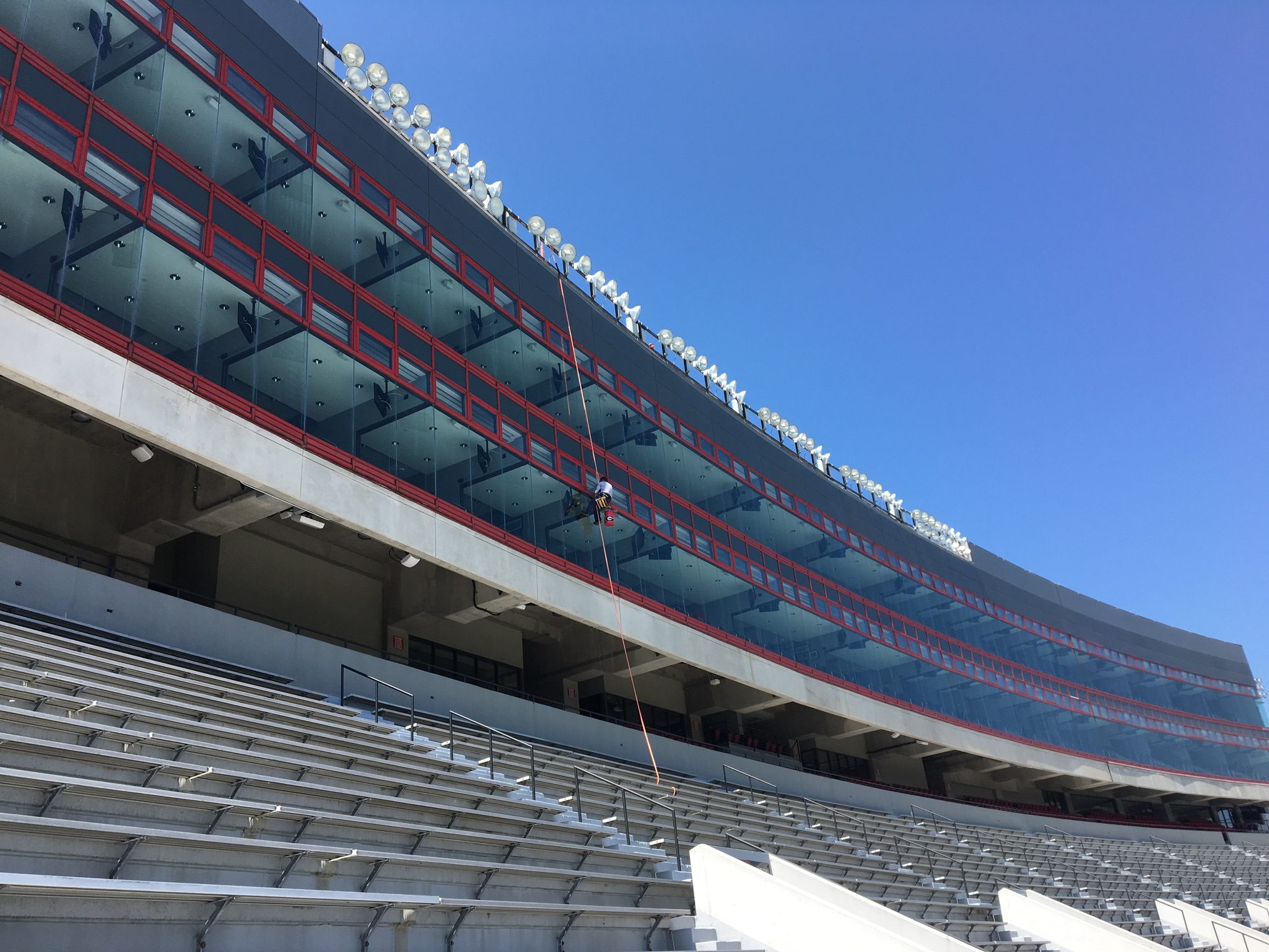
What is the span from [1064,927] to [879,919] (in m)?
6.66

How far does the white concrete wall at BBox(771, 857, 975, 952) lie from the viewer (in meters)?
8.38

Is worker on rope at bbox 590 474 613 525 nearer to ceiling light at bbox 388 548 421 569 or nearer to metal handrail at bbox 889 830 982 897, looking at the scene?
ceiling light at bbox 388 548 421 569

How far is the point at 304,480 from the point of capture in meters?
15.6

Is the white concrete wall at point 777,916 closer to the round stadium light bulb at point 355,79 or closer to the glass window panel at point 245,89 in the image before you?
the glass window panel at point 245,89

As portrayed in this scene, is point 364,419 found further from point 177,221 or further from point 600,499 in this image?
point 600,499

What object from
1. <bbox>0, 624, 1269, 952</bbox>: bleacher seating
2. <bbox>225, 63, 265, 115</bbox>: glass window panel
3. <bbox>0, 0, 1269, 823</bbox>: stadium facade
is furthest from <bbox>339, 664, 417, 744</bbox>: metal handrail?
<bbox>225, 63, 265, 115</bbox>: glass window panel

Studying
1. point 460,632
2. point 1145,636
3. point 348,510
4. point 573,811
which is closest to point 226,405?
point 348,510

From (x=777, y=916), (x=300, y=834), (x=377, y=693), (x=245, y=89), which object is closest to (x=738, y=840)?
(x=777, y=916)

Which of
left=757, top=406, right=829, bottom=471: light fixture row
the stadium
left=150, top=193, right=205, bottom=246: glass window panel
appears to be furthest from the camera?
left=757, top=406, right=829, bottom=471: light fixture row

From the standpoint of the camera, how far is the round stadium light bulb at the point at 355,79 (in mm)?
21438

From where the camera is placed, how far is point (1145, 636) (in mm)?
55406

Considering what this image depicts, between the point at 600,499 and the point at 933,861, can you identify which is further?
the point at 600,499

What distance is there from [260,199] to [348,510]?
18.5ft

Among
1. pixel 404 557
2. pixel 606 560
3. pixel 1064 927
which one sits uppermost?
pixel 606 560
